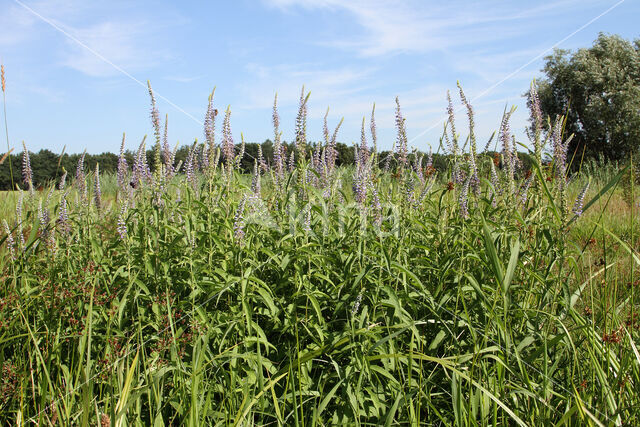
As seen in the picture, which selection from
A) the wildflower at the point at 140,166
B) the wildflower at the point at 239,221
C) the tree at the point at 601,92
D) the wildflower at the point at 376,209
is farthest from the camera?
the tree at the point at 601,92

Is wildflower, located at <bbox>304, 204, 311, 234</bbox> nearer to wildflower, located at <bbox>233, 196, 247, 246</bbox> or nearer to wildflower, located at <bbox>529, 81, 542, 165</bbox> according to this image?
wildflower, located at <bbox>233, 196, 247, 246</bbox>

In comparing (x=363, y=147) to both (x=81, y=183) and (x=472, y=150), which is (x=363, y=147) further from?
(x=81, y=183)

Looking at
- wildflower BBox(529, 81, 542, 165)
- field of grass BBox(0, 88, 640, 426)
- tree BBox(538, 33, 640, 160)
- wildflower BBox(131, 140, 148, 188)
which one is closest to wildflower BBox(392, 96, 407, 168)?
field of grass BBox(0, 88, 640, 426)

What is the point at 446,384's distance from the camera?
8.68ft

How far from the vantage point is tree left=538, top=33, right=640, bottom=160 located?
30359 millimetres

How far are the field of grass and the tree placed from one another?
32.8 m

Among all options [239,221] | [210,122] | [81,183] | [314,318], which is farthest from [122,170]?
[314,318]

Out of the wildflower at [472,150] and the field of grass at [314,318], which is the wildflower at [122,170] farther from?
the wildflower at [472,150]

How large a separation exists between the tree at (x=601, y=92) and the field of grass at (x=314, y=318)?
108ft

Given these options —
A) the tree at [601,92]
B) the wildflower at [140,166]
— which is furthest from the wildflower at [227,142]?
the tree at [601,92]

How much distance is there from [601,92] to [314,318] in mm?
36667

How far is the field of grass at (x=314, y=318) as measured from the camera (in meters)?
2.30

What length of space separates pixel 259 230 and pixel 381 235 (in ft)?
3.15

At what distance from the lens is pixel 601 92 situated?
31156mm
